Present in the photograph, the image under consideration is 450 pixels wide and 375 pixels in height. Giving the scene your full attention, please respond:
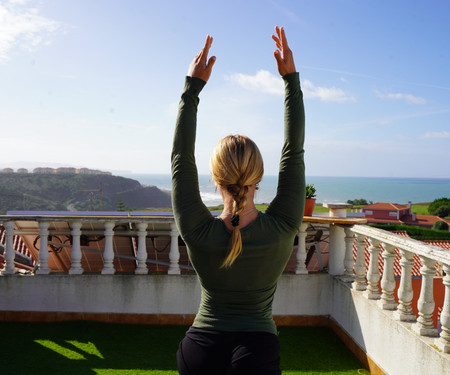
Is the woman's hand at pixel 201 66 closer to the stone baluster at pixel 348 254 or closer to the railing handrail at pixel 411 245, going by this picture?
the railing handrail at pixel 411 245

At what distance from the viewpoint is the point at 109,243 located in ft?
14.7

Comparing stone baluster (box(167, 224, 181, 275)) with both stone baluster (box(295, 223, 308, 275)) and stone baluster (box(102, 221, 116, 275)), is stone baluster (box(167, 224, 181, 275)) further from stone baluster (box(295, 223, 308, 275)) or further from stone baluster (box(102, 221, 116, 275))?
stone baluster (box(295, 223, 308, 275))

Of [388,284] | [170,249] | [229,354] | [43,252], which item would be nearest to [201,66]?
[229,354]

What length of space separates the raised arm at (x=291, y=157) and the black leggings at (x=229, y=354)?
37 centimetres

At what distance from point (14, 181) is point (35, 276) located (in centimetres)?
8540

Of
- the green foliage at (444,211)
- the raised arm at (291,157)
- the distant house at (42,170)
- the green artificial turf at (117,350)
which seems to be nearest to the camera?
the raised arm at (291,157)

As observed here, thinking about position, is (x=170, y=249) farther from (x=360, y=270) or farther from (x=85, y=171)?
(x=85, y=171)

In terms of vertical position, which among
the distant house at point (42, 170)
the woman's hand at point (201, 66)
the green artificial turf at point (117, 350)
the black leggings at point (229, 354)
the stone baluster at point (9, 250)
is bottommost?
the green artificial turf at point (117, 350)

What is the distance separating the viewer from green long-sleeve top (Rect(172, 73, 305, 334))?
123 centimetres

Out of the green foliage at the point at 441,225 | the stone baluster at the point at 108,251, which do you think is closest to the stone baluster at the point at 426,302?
the stone baluster at the point at 108,251

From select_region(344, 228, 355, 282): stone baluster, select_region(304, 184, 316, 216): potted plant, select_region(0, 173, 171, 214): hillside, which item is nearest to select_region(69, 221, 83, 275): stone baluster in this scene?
select_region(304, 184, 316, 216): potted plant

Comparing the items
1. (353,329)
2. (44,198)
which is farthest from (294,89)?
(44,198)

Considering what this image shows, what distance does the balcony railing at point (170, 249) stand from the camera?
10.1 ft

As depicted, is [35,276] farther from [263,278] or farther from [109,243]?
[263,278]
